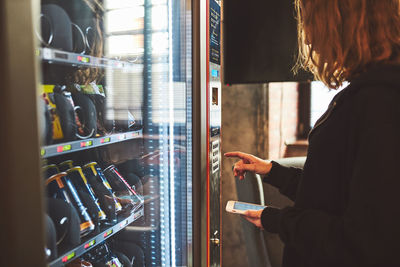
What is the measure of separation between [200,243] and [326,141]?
0.82m

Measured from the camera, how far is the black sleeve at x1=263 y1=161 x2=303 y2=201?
138cm

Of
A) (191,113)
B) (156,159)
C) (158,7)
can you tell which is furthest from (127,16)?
(156,159)

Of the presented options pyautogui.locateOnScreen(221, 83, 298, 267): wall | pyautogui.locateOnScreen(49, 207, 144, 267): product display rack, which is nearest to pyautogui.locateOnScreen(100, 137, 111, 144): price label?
pyautogui.locateOnScreen(49, 207, 144, 267): product display rack

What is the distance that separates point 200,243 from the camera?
1.56 m

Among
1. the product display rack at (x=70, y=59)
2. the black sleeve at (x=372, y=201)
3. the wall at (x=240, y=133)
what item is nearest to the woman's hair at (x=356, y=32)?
the black sleeve at (x=372, y=201)

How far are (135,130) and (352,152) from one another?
2.95 feet

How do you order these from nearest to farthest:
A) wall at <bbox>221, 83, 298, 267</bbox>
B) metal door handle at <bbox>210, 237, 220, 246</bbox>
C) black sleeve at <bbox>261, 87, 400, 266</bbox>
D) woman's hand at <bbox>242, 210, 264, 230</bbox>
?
black sleeve at <bbox>261, 87, 400, 266</bbox> < woman's hand at <bbox>242, 210, 264, 230</bbox> < metal door handle at <bbox>210, 237, 220, 246</bbox> < wall at <bbox>221, 83, 298, 267</bbox>

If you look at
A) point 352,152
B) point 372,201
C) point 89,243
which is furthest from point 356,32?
point 89,243

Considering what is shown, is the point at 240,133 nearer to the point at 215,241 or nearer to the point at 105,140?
the point at 215,241

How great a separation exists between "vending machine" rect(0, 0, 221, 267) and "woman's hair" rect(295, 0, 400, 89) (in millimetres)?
566

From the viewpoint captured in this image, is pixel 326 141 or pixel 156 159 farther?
pixel 156 159

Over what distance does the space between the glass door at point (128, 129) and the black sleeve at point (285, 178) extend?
1.14ft

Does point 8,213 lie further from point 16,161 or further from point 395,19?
point 395,19

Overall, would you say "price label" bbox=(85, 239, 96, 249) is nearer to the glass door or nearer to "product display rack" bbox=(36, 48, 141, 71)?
the glass door
